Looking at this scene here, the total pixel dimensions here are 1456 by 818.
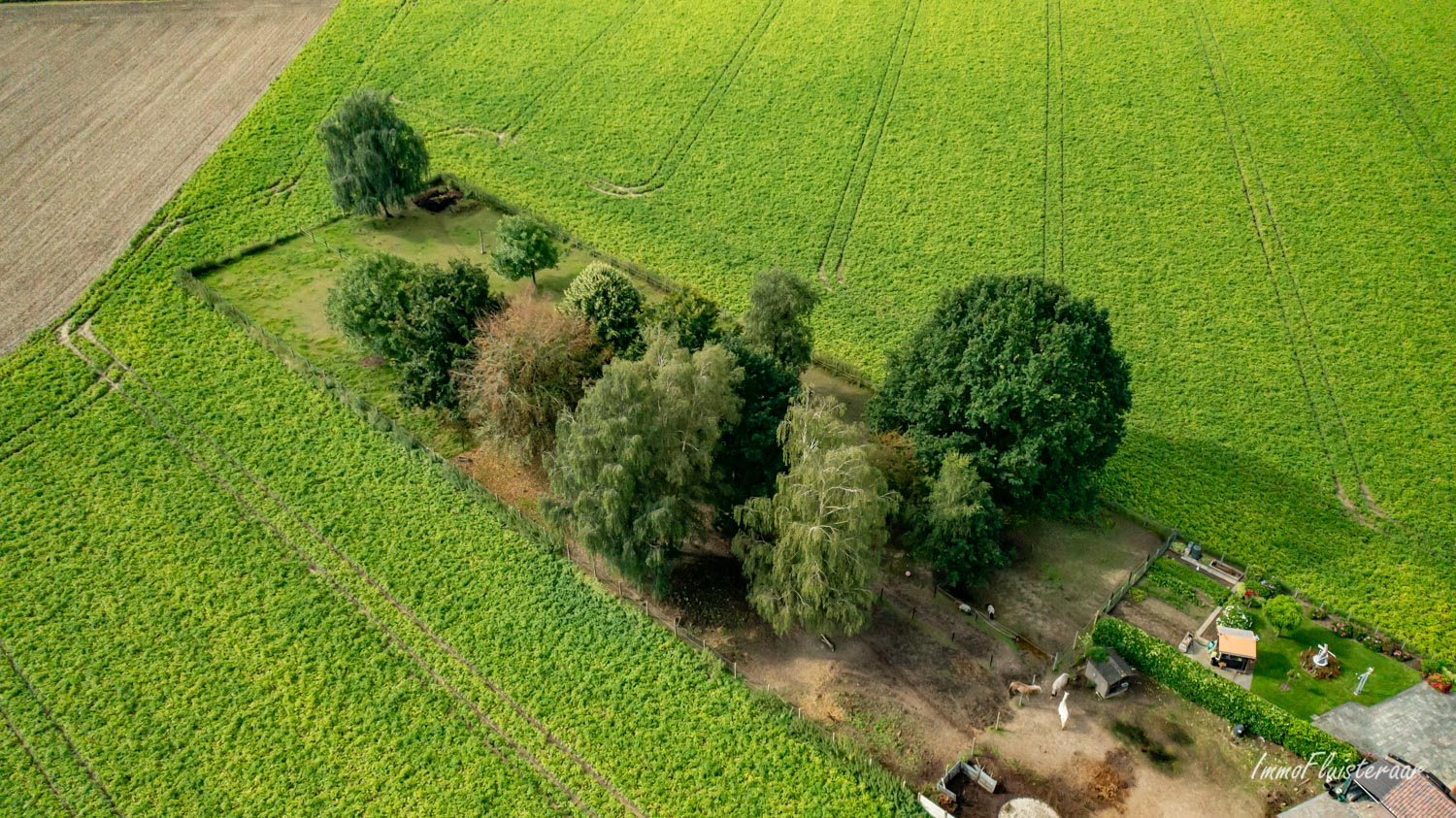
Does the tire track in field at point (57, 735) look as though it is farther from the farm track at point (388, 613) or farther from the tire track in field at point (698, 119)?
the tire track in field at point (698, 119)

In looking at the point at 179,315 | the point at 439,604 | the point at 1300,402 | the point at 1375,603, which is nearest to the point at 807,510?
the point at 439,604

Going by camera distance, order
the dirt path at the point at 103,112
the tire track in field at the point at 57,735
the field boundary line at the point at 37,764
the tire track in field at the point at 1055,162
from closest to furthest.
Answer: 1. the field boundary line at the point at 37,764
2. the tire track in field at the point at 57,735
3. the dirt path at the point at 103,112
4. the tire track in field at the point at 1055,162

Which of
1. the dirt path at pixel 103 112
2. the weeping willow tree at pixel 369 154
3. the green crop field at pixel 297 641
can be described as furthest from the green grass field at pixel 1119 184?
the green crop field at pixel 297 641

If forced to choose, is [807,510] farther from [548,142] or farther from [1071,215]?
[548,142]

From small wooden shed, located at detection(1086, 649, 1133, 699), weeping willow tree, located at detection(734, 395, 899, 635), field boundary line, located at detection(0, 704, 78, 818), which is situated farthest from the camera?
small wooden shed, located at detection(1086, 649, 1133, 699)

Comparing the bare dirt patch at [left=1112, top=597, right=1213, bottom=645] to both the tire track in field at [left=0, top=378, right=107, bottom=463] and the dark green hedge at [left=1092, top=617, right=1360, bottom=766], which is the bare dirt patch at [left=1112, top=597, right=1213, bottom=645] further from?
the tire track in field at [left=0, top=378, right=107, bottom=463]

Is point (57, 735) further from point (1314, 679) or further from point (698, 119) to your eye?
point (698, 119)

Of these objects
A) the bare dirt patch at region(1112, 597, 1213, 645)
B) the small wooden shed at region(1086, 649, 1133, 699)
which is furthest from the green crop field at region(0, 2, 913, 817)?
the bare dirt patch at region(1112, 597, 1213, 645)
